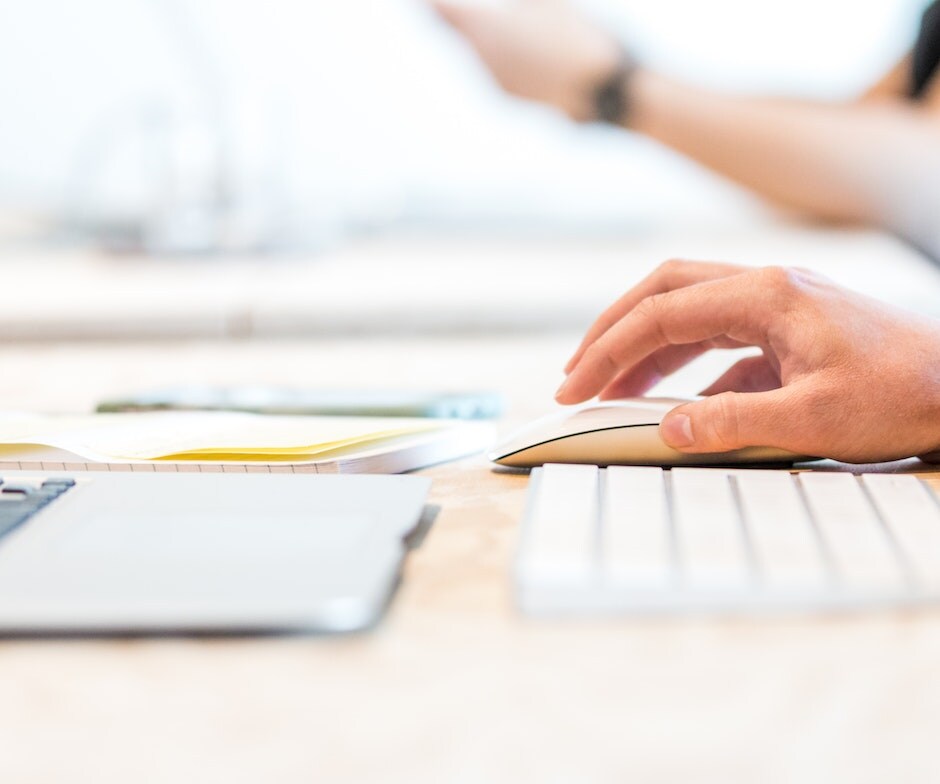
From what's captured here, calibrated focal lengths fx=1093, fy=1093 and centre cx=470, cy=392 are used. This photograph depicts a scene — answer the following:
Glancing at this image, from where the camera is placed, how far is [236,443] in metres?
0.70

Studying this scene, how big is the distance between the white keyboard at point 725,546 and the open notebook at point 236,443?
0.15m

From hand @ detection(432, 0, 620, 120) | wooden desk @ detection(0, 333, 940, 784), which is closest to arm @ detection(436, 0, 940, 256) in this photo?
hand @ detection(432, 0, 620, 120)

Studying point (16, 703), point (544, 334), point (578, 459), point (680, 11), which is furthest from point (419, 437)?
point (680, 11)

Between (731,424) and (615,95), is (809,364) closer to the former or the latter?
(731,424)

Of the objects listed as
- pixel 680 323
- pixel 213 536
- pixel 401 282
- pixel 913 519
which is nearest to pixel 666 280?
pixel 680 323

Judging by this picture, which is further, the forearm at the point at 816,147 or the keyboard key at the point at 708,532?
the forearm at the point at 816,147

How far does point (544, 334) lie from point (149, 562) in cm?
110

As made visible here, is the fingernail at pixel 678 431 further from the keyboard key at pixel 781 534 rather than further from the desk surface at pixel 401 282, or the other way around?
the desk surface at pixel 401 282

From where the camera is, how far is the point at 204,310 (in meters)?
1.55

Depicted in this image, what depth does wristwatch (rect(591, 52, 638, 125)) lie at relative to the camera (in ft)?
6.24

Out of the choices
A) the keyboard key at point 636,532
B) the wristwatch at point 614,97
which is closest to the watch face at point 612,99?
the wristwatch at point 614,97

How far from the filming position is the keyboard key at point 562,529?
1.48 ft

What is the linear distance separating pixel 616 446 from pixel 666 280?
16cm

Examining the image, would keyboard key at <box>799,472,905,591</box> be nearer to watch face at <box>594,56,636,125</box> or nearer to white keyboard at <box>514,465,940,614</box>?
white keyboard at <box>514,465,940,614</box>
